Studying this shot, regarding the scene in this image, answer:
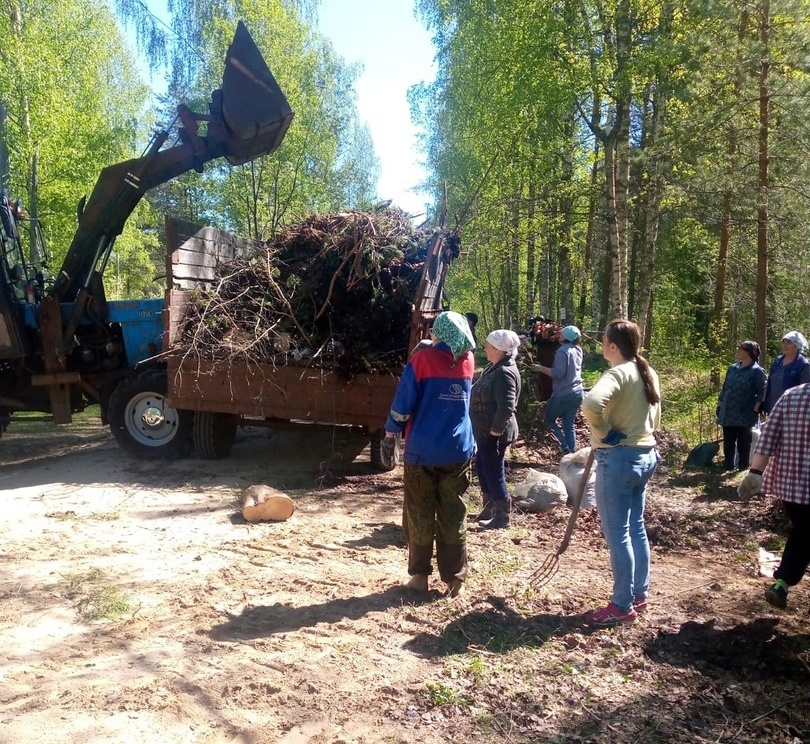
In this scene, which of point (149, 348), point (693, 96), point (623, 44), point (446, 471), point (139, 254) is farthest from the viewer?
point (139, 254)

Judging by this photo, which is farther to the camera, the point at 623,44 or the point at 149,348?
the point at 623,44

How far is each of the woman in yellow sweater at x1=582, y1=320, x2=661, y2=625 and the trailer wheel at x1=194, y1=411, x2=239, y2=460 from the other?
4.82 metres

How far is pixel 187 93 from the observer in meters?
19.8

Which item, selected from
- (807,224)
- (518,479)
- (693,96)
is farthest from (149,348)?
(807,224)

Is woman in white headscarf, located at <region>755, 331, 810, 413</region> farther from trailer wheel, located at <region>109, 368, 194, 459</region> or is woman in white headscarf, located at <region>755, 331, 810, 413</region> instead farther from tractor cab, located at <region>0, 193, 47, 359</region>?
tractor cab, located at <region>0, 193, 47, 359</region>

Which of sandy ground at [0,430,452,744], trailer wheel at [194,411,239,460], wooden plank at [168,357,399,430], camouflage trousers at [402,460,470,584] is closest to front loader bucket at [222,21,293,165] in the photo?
wooden plank at [168,357,399,430]

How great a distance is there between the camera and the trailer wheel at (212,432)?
7480 mm

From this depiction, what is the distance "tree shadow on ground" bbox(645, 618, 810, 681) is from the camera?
3328 mm

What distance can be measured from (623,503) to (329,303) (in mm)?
4291

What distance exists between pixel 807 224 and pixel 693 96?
3174 mm

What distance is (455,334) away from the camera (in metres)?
3.97

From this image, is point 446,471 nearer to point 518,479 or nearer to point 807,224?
point 518,479

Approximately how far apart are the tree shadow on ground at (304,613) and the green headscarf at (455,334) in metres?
1.54

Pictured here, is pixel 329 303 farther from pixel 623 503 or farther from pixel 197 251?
pixel 623 503
